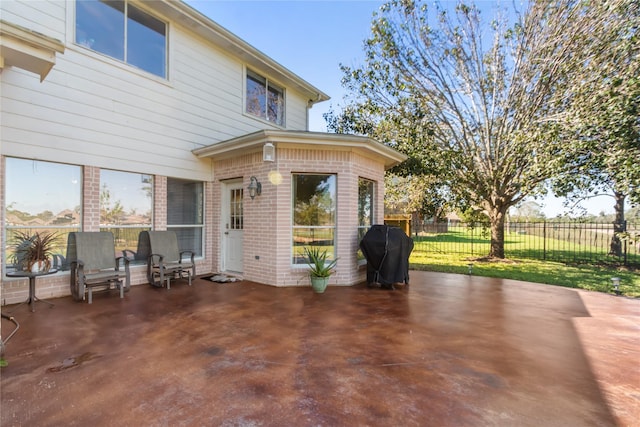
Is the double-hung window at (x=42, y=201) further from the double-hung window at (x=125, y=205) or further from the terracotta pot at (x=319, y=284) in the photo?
the terracotta pot at (x=319, y=284)

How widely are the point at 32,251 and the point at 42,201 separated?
3.10 feet

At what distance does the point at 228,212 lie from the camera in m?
7.39

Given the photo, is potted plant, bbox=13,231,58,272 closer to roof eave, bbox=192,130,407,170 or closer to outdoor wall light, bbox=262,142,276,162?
roof eave, bbox=192,130,407,170

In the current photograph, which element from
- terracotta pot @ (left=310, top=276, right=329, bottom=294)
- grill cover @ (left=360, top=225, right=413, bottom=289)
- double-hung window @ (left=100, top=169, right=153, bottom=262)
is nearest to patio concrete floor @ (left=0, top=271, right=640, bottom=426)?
terracotta pot @ (left=310, top=276, right=329, bottom=294)

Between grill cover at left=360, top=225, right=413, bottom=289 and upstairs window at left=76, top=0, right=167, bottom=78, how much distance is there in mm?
5818

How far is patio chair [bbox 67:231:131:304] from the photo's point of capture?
15.9ft

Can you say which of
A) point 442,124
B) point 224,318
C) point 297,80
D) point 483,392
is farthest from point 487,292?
point 297,80

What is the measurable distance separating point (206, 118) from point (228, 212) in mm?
2403

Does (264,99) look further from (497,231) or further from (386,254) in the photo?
(497,231)

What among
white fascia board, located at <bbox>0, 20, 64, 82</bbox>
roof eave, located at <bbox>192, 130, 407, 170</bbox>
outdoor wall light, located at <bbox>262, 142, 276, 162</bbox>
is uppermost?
white fascia board, located at <bbox>0, 20, 64, 82</bbox>

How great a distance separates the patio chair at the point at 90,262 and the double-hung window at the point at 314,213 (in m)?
3.25

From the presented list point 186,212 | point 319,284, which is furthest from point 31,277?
point 319,284

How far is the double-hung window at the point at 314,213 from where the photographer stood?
20.6ft

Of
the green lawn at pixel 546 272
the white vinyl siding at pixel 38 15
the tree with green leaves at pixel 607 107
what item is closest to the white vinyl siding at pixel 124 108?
the white vinyl siding at pixel 38 15
